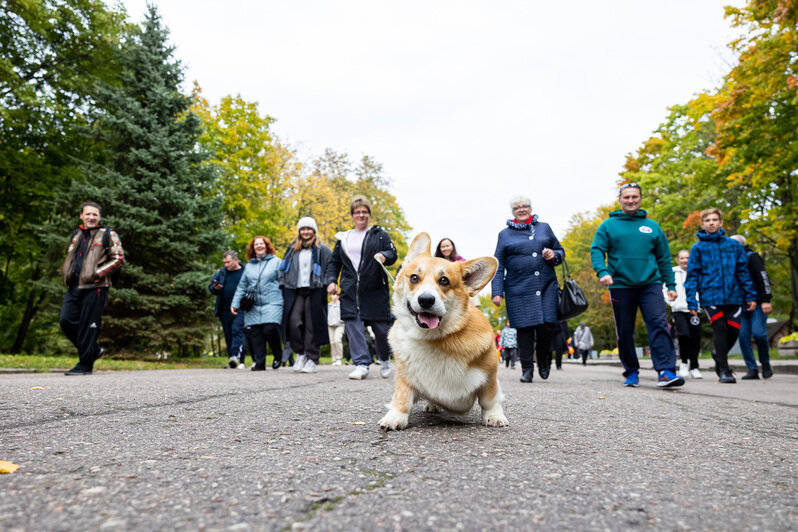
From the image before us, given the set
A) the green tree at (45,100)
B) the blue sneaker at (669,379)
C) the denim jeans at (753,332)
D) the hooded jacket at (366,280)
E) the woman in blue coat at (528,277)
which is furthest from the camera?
the green tree at (45,100)

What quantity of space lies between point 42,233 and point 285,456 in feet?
56.7

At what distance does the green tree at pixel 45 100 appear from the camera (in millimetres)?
16750

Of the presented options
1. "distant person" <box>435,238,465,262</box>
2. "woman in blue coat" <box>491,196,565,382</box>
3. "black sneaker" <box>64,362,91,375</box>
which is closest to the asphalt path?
"woman in blue coat" <box>491,196,565,382</box>

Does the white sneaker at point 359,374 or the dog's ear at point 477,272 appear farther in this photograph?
the white sneaker at point 359,374

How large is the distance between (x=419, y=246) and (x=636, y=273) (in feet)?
12.1

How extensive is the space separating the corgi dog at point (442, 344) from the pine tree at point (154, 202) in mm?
12831

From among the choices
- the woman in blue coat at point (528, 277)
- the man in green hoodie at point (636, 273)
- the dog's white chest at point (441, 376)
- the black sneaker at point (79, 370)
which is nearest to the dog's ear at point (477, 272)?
the dog's white chest at point (441, 376)

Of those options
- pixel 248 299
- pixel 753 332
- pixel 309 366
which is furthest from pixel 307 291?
pixel 753 332

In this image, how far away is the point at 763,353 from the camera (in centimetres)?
895

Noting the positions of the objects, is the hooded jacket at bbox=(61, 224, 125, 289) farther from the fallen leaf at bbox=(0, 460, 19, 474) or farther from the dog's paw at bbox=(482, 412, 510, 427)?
the dog's paw at bbox=(482, 412, 510, 427)

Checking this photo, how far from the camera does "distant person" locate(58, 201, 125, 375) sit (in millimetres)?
7336

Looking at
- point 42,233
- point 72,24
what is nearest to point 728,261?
point 42,233

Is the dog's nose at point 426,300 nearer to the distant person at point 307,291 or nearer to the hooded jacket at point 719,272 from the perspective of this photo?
the distant person at point 307,291

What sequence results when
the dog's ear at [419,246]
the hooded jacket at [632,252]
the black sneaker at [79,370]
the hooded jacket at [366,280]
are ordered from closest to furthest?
the dog's ear at [419,246]
the hooded jacket at [632,252]
the hooded jacket at [366,280]
the black sneaker at [79,370]
